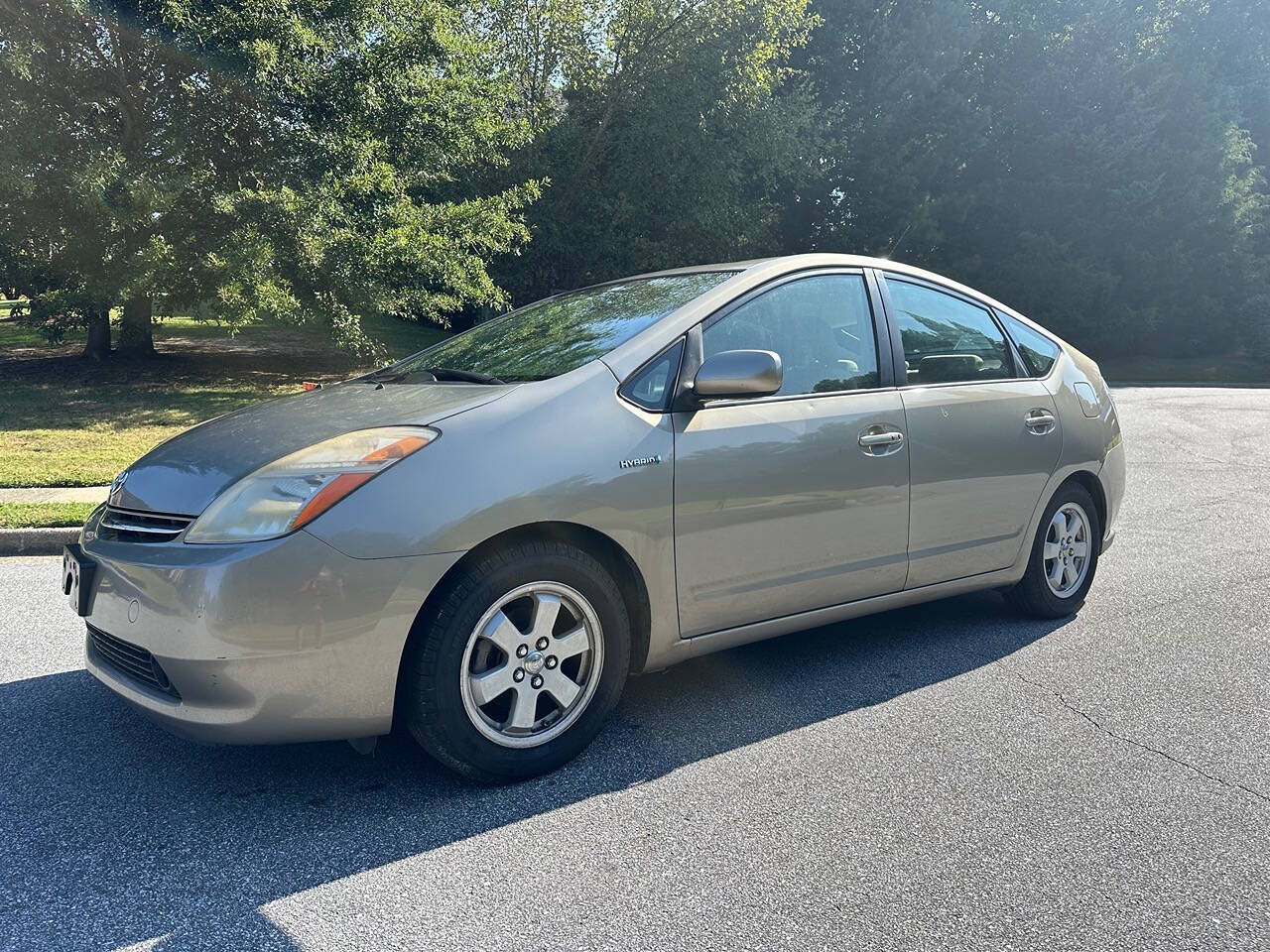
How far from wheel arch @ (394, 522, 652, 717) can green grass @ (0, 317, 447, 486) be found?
6.46 metres

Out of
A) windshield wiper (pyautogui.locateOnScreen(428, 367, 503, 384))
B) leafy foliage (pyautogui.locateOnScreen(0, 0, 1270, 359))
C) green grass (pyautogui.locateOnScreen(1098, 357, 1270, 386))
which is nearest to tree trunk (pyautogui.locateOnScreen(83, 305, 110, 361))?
leafy foliage (pyautogui.locateOnScreen(0, 0, 1270, 359))

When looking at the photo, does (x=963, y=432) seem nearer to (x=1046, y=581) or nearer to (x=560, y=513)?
(x=1046, y=581)

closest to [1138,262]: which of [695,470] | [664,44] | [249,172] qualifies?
[664,44]

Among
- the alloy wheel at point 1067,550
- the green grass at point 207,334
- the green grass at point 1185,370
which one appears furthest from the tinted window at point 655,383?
the green grass at point 1185,370

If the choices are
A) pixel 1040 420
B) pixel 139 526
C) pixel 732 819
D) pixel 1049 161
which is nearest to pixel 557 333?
pixel 139 526

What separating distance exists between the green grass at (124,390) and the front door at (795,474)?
6585mm

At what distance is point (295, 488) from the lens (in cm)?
294

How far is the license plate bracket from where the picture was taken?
10.5 feet

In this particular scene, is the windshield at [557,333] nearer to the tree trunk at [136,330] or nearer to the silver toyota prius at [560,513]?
the silver toyota prius at [560,513]

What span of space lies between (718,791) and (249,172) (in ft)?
46.3

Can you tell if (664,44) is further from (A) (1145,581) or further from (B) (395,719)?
(B) (395,719)

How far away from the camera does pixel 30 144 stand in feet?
43.7

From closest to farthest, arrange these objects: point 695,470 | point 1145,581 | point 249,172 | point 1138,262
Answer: point 695,470
point 1145,581
point 249,172
point 1138,262

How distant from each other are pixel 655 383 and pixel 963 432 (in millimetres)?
1566
